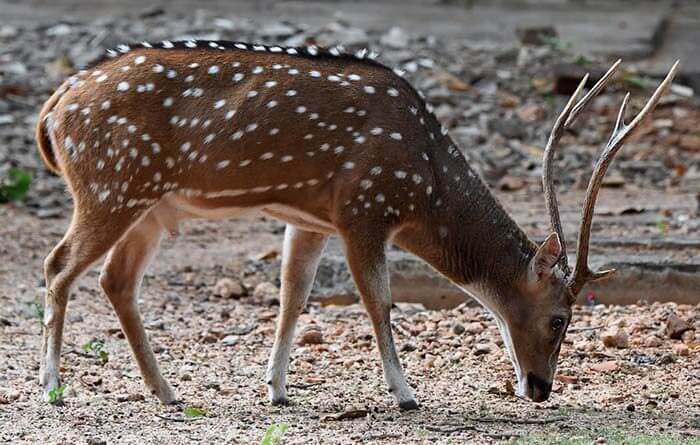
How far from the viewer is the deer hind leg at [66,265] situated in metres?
6.59

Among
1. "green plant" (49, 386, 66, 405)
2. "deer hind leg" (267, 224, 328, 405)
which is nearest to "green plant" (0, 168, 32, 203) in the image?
"deer hind leg" (267, 224, 328, 405)

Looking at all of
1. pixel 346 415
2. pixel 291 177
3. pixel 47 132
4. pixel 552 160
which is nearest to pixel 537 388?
pixel 346 415

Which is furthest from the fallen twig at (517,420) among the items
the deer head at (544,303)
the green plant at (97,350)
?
the green plant at (97,350)

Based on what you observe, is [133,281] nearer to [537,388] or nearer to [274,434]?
[274,434]

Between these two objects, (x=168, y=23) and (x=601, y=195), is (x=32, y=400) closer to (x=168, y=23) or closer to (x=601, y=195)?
(x=601, y=195)

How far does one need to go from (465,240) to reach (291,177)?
3.04 ft

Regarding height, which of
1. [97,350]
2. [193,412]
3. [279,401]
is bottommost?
[97,350]

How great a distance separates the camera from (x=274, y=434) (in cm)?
606

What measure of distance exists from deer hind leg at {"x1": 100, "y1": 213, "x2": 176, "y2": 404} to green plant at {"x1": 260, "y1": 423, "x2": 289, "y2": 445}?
3.29 feet

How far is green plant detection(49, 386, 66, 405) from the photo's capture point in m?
6.57

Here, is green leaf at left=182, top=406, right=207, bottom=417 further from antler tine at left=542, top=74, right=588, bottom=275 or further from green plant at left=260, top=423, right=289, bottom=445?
antler tine at left=542, top=74, right=588, bottom=275

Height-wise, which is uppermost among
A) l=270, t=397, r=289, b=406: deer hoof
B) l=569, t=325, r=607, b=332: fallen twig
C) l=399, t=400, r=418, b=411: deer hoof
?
l=399, t=400, r=418, b=411: deer hoof

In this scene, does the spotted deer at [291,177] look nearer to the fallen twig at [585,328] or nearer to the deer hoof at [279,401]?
the deer hoof at [279,401]

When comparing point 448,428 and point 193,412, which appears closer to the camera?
point 448,428
